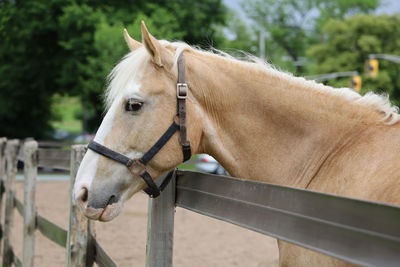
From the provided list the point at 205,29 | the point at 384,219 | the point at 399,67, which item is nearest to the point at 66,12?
the point at 205,29

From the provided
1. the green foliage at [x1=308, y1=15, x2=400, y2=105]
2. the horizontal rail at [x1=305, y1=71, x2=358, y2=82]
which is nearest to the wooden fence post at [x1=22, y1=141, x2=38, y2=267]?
the horizontal rail at [x1=305, y1=71, x2=358, y2=82]

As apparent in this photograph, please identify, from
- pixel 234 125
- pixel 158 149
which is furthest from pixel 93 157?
pixel 234 125

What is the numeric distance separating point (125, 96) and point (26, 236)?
2.97m

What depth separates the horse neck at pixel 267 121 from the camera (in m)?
3.00

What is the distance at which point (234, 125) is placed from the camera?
3145 millimetres

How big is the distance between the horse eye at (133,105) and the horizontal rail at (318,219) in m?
0.74

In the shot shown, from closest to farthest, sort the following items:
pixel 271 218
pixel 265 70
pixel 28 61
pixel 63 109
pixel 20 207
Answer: pixel 271 218
pixel 265 70
pixel 20 207
pixel 28 61
pixel 63 109

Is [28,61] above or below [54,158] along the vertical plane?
below

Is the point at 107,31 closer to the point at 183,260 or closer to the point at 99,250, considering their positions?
the point at 183,260

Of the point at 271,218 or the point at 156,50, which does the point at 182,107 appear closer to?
the point at 156,50

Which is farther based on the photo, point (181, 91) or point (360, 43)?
point (360, 43)

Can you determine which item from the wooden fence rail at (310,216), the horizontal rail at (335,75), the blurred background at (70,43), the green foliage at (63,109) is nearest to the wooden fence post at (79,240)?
the wooden fence rail at (310,216)

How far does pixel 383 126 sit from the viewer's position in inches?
113

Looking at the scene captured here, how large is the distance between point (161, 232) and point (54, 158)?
288 centimetres
